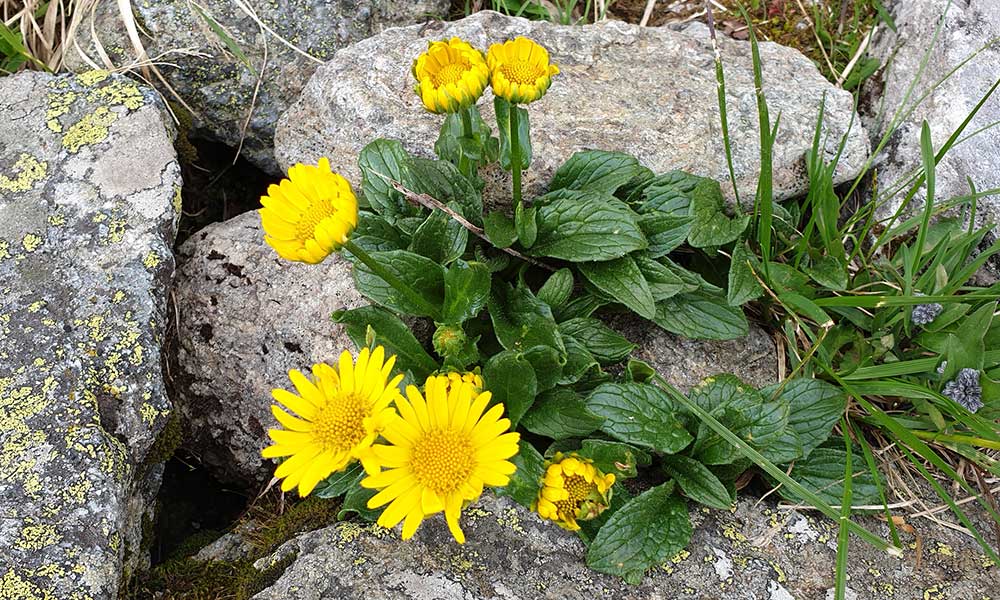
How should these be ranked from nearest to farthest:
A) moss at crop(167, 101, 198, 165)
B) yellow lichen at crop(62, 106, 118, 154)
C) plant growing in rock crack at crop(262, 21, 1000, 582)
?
1. plant growing in rock crack at crop(262, 21, 1000, 582)
2. yellow lichen at crop(62, 106, 118, 154)
3. moss at crop(167, 101, 198, 165)

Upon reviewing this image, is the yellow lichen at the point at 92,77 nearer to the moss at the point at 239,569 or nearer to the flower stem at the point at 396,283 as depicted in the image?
the flower stem at the point at 396,283

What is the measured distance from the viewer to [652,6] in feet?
12.7

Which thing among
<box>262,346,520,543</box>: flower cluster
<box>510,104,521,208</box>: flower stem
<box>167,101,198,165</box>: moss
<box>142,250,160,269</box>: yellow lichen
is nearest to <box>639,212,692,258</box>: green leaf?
<box>510,104,521,208</box>: flower stem

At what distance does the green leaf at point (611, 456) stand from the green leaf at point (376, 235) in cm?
97

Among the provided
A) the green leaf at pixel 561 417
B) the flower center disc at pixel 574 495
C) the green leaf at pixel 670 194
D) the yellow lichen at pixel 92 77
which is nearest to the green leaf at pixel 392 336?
the green leaf at pixel 561 417

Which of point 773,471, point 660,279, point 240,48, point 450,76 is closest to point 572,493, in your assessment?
point 773,471

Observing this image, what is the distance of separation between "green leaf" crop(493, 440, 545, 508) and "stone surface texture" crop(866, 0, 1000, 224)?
5.96 feet

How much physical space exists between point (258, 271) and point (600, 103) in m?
1.47

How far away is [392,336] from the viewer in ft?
8.57

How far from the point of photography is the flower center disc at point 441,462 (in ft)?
6.86

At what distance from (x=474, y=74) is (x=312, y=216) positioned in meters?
0.64

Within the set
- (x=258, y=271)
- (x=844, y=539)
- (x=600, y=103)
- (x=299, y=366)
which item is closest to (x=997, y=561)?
(x=844, y=539)

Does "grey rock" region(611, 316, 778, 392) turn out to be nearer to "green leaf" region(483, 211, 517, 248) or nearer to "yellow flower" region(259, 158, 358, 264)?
"green leaf" region(483, 211, 517, 248)

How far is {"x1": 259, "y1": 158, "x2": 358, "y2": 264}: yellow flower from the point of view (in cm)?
221
